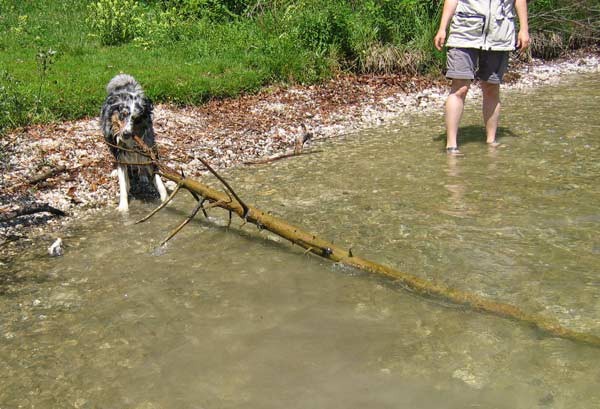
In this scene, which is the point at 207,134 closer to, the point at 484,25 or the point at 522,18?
the point at 484,25

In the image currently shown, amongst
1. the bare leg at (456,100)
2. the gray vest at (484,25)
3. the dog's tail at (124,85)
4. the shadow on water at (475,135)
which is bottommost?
the shadow on water at (475,135)

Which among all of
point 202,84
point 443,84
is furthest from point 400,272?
point 443,84

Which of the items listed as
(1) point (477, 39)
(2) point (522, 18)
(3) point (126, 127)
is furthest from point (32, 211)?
(2) point (522, 18)

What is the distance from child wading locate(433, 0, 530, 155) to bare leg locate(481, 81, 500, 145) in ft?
0.26

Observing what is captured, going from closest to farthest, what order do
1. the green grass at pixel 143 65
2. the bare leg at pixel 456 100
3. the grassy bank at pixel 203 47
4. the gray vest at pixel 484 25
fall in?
the gray vest at pixel 484 25
the bare leg at pixel 456 100
the green grass at pixel 143 65
the grassy bank at pixel 203 47

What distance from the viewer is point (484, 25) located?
6.65 meters

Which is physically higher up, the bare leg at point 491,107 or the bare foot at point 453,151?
the bare leg at point 491,107

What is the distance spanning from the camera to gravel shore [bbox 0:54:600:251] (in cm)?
650

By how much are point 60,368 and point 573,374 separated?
2786mm

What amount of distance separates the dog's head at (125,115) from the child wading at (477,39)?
3078 millimetres

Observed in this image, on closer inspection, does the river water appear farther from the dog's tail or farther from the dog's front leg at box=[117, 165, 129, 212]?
the dog's tail

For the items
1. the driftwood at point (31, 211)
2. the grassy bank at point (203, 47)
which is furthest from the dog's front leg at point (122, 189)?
the grassy bank at point (203, 47)

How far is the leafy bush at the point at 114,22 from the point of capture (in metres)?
12.3

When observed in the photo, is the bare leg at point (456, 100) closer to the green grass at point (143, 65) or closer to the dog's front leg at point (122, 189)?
the dog's front leg at point (122, 189)
